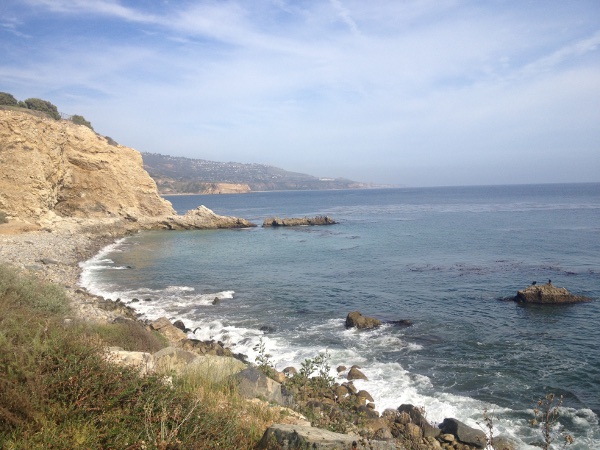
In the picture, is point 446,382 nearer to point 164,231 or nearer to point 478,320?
point 478,320

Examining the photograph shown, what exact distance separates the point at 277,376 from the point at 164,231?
48.4 metres

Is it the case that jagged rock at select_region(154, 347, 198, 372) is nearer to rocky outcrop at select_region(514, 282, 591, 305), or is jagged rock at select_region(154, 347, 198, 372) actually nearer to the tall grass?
the tall grass

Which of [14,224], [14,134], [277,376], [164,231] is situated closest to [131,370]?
[277,376]

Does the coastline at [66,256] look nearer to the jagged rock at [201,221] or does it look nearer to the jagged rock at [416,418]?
the jagged rock at [416,418]

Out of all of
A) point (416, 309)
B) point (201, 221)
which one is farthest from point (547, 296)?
point (201, 221)

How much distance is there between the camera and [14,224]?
35.9 metres

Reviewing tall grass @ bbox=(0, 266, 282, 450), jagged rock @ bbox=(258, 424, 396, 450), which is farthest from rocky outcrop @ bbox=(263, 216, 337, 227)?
jagged rock @ bbox=(258, 424, 396, 450)

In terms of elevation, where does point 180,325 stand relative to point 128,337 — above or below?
below

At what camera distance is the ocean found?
501 inches

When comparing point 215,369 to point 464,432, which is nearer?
point 215,369

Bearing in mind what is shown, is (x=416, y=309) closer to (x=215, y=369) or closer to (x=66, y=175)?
(x=215, y=369)

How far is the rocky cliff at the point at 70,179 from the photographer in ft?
121

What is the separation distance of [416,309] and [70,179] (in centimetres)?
4510

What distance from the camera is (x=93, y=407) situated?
4.64 meters
